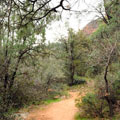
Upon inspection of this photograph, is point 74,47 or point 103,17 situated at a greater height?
point 103,17

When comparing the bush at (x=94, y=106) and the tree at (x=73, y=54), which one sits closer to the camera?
the bush at (x=94, y=106)

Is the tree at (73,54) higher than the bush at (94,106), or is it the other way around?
the tree at (73,54)

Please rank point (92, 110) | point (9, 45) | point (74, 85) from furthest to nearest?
point (74, 85) < point (92, 110) < point (9, 45)

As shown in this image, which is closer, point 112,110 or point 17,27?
point 17,27

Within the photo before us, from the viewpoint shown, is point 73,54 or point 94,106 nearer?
point 94,106

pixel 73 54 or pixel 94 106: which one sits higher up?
pixel 73 54

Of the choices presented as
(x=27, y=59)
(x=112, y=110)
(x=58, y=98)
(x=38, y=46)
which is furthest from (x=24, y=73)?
(x=58, y=98)

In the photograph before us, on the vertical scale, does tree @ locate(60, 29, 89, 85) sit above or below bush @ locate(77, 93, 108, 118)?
above

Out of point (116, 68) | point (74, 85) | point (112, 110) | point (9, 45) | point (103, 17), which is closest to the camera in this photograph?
point (9, 45)

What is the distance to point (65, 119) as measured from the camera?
23.7ft

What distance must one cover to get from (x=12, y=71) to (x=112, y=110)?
491 cm

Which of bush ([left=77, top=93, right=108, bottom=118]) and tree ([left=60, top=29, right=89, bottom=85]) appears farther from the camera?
tree ([left=60, top=29, right=89, bottom=85])

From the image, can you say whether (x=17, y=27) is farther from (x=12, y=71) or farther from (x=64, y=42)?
(x=64, y=42)

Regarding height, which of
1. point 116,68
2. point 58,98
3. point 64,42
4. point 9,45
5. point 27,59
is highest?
point 64,42
